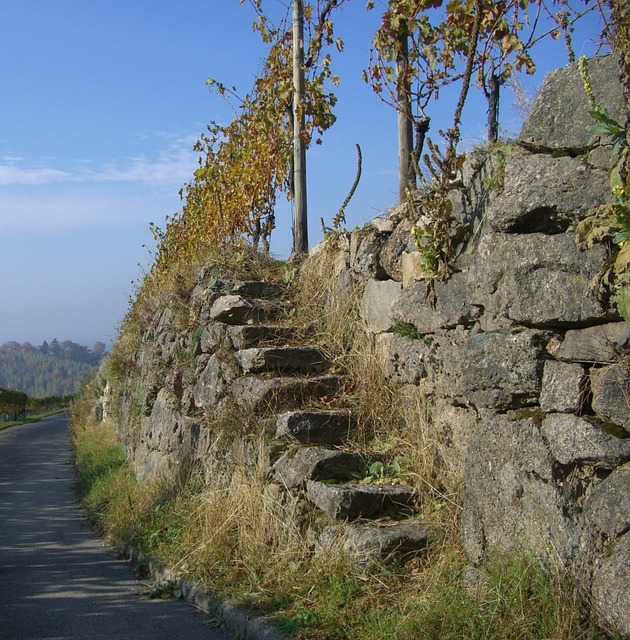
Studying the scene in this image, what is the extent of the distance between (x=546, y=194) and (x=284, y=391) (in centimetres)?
342

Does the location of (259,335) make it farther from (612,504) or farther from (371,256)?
(612,504)

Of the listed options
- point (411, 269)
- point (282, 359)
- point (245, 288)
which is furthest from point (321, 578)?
point (245, 288)

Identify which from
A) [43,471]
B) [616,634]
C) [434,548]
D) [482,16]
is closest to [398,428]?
[434,548]

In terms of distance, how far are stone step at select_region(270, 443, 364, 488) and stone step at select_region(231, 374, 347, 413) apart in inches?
33.6

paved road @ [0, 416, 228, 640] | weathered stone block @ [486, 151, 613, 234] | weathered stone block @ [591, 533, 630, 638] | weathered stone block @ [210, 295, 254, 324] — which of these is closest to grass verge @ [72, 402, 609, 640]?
weathered stone block @ [591, 533, 630, 638]

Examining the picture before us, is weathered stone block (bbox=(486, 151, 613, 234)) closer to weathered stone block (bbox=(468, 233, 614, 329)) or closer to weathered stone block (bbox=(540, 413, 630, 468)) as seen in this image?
weathered stone block (bbox=(468, 233, 614, 329))

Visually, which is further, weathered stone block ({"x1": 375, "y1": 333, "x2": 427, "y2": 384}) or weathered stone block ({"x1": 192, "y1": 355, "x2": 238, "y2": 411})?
weathered stone block ({"x1": 192, "y1": 355, "x2": 238, "y2": 411})

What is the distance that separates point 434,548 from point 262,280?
16.2 ft

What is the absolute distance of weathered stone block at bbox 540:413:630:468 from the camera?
386 cm

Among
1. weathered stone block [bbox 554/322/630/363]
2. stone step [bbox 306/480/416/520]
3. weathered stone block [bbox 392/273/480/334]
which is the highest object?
weathered stone block [bbox 392/273/480/334]

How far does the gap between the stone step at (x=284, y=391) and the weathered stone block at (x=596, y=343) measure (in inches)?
125

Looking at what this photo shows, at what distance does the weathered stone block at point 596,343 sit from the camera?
396cm

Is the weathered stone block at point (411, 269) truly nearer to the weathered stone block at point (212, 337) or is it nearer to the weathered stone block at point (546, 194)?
the weathered stone block at point (546, 194)

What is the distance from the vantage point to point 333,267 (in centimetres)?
844
